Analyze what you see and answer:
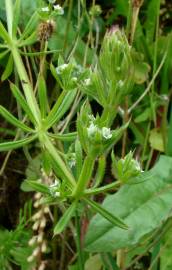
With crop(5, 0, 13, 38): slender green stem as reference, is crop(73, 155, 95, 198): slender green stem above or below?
below

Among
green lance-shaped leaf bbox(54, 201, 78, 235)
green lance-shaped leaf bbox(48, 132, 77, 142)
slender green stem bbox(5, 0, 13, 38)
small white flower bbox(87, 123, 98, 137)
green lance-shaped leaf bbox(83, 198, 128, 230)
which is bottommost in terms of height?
green lance-shaped leaf bbox(83, 198, 128, 230)

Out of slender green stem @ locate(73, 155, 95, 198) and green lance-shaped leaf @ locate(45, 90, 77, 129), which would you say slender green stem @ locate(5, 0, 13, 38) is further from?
slender green stem @ locate(73, 155, 95, 198)

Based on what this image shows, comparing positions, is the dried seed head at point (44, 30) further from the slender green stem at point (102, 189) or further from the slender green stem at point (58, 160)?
the slender green stem at point (102, 189)

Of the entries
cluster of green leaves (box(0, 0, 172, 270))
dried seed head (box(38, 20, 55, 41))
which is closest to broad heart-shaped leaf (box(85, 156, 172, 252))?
cluster of green leaves (box(0, 0, 172, 270))

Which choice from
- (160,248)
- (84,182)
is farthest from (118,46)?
(160,248)

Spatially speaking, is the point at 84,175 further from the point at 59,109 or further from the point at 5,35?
the point at 5,35
